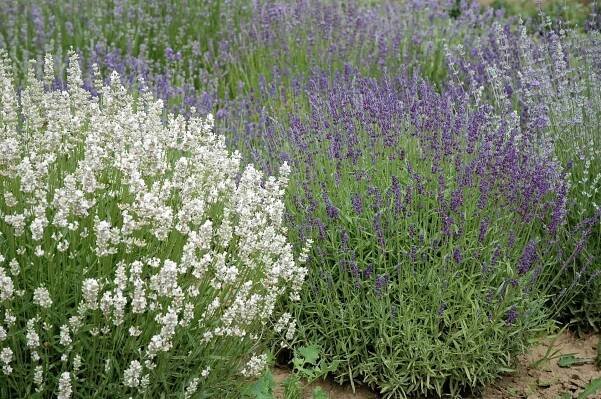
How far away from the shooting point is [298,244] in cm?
385

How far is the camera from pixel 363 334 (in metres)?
3.62

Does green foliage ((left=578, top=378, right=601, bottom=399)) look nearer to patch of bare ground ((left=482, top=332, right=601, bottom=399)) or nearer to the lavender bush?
patch of bare ground ((left=482, top=332, right=601, bottom=399))

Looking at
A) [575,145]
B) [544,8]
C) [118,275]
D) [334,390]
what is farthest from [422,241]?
[544,8]

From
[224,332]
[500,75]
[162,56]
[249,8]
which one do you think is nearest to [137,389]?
[224,332]

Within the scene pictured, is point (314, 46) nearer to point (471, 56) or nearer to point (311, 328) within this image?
point (471, 56)

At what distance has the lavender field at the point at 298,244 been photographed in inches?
107

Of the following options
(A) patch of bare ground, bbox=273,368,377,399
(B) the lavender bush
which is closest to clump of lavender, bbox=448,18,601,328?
(A) patch of bare ground, bbox=273,368,377,399

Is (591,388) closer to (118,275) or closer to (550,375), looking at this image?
(550,375)

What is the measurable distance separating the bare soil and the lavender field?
2cm

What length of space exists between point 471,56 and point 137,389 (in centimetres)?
451

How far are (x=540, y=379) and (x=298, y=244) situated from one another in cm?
135

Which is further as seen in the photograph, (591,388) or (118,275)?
(591,388)

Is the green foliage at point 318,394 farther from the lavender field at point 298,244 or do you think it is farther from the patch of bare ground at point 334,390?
the patch of bare ground at point 334,390

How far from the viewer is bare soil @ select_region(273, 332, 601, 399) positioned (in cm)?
376
